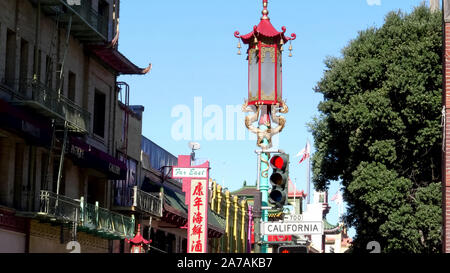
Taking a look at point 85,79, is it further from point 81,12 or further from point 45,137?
point 45,137

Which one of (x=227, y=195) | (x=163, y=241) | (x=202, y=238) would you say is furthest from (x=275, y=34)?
(x=227, y=195)

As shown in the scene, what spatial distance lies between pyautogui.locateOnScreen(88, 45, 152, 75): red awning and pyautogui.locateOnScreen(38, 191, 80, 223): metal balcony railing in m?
8.14

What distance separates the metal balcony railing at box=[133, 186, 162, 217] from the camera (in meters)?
46.7

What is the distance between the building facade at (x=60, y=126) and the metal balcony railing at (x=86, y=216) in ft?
0.15

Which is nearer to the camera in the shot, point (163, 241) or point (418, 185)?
A: point (418, 185)

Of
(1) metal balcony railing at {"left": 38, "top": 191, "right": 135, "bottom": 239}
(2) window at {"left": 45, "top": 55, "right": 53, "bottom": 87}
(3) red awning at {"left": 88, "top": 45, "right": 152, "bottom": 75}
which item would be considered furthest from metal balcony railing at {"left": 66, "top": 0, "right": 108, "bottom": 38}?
(1) metal balcony railing at {"left": 38, "top": 191, "right": 135, "bottom": 239}

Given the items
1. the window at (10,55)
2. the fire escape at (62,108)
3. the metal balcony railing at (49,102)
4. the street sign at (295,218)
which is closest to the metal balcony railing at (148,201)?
the fire escape at (62,108)

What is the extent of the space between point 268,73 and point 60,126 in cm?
1042

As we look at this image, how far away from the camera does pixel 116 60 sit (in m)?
46.2

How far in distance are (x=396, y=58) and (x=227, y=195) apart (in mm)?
30573

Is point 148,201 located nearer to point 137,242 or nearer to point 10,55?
point 137,242

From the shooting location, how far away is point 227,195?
6962cm

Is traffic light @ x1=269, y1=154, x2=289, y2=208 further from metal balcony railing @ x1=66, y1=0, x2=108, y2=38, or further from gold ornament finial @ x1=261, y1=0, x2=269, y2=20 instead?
metal balcony railing @ x1=66, y1=0, x2=108, y2=38

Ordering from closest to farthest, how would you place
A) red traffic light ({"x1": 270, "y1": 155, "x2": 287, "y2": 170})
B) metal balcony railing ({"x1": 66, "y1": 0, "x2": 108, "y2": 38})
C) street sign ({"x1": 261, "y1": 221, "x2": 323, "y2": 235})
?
1. red traffic light ({"x1": 270, "y1": 155, "x2": 287, "y2": 170})
2. street sign ({"x1": 261, "y1": 221, "x2": 323, "y2": 235})
3. metal balcony railing ({"x1": 66, "y1": 0, "x2": 108, "y2": 38})
